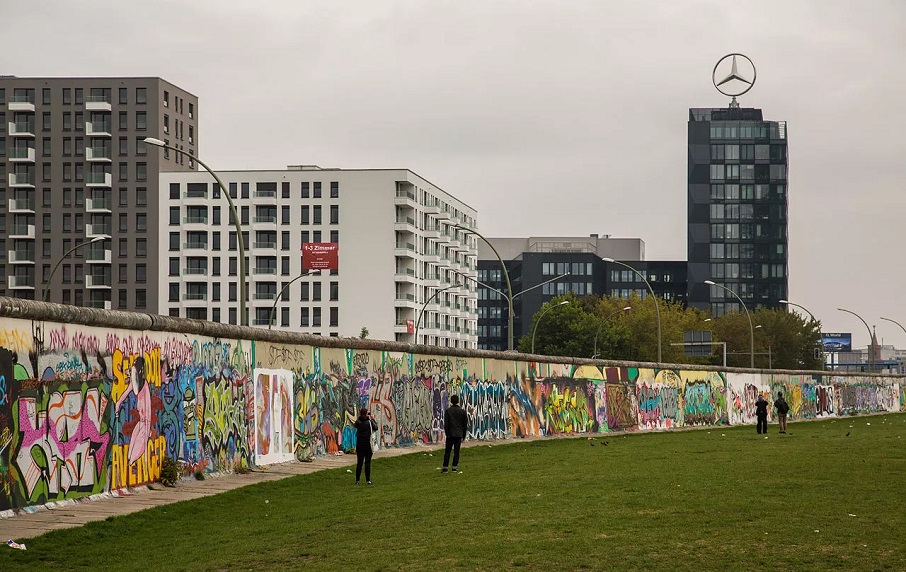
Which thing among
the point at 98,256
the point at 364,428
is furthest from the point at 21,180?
the point at 364,428

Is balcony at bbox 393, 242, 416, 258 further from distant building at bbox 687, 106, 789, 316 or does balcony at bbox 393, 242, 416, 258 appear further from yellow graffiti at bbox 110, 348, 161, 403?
yellow graffiti at bbox 110, 348, 161, 403

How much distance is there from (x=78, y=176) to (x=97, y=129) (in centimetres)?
564

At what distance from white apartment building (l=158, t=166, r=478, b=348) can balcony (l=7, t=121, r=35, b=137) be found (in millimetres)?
15997

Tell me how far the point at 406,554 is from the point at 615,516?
3.55 m

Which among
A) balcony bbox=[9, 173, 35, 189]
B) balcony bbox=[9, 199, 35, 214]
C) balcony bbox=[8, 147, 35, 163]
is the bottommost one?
balcony bbox=[9, 199, 35, 214]

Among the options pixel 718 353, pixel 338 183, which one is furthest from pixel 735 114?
pixel 338 183

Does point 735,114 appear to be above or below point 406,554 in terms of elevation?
above

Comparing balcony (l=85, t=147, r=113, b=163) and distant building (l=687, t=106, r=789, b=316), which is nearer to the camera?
balcony (l=85, t=147, r=113, b=163)

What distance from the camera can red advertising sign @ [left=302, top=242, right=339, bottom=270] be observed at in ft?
400

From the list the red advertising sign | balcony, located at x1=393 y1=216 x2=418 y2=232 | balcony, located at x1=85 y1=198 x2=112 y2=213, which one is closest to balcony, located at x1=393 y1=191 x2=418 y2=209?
balcony, located at x1=393 y1=216 x2=418 y2=232

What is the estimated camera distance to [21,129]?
5256 inches

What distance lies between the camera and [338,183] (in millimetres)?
129500

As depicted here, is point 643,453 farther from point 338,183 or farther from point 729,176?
point 729,176

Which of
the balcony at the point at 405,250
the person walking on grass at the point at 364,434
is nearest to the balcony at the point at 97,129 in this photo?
the balcony at the point at 405,250
